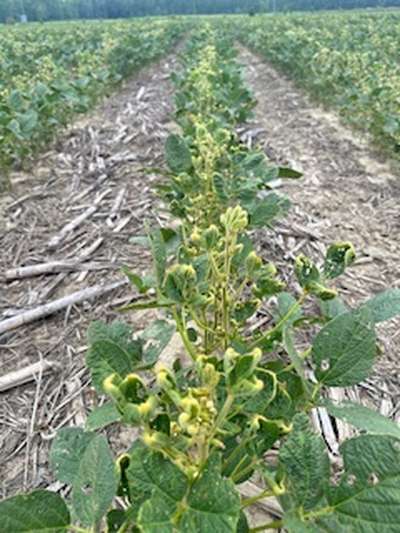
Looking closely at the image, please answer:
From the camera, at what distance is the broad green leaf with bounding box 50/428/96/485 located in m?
0.97

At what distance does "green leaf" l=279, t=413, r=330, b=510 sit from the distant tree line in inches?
1606

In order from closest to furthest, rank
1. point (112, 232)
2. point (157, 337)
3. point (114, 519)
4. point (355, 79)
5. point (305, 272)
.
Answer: point (114, 519) < point (305, 272) < point (157, 337) < point (112, 232) < point (355, 79)

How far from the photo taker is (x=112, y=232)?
303cm

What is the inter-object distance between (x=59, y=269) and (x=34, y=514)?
1903mm

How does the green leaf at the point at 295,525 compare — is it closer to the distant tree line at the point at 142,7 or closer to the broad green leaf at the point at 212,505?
the broad green leaf at the point at 212,505

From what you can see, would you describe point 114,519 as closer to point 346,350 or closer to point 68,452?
point 68,452

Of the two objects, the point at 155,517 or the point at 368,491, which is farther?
the point at 368,491

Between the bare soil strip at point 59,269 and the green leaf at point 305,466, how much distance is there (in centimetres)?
93

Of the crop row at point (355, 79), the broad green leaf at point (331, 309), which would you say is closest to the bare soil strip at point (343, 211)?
the crop row at point (355, 79)

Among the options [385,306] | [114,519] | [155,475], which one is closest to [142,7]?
[385,306]

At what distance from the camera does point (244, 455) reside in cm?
100

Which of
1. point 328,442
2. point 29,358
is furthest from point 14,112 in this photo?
point 328,442

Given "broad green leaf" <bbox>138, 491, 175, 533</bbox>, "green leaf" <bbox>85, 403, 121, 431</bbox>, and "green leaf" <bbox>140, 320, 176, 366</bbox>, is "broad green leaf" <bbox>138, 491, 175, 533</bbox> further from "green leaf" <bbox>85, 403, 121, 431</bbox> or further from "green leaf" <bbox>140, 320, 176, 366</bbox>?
"green leaf" <bbox>140, 320, 176, 366</bbox>

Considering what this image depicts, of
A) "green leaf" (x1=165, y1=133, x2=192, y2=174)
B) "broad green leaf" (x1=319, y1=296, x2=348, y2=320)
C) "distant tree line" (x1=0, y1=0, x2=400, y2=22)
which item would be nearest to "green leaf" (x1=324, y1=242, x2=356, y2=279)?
"broad green leaf" (x1=319, y1=296, x2=348, y2=320)
